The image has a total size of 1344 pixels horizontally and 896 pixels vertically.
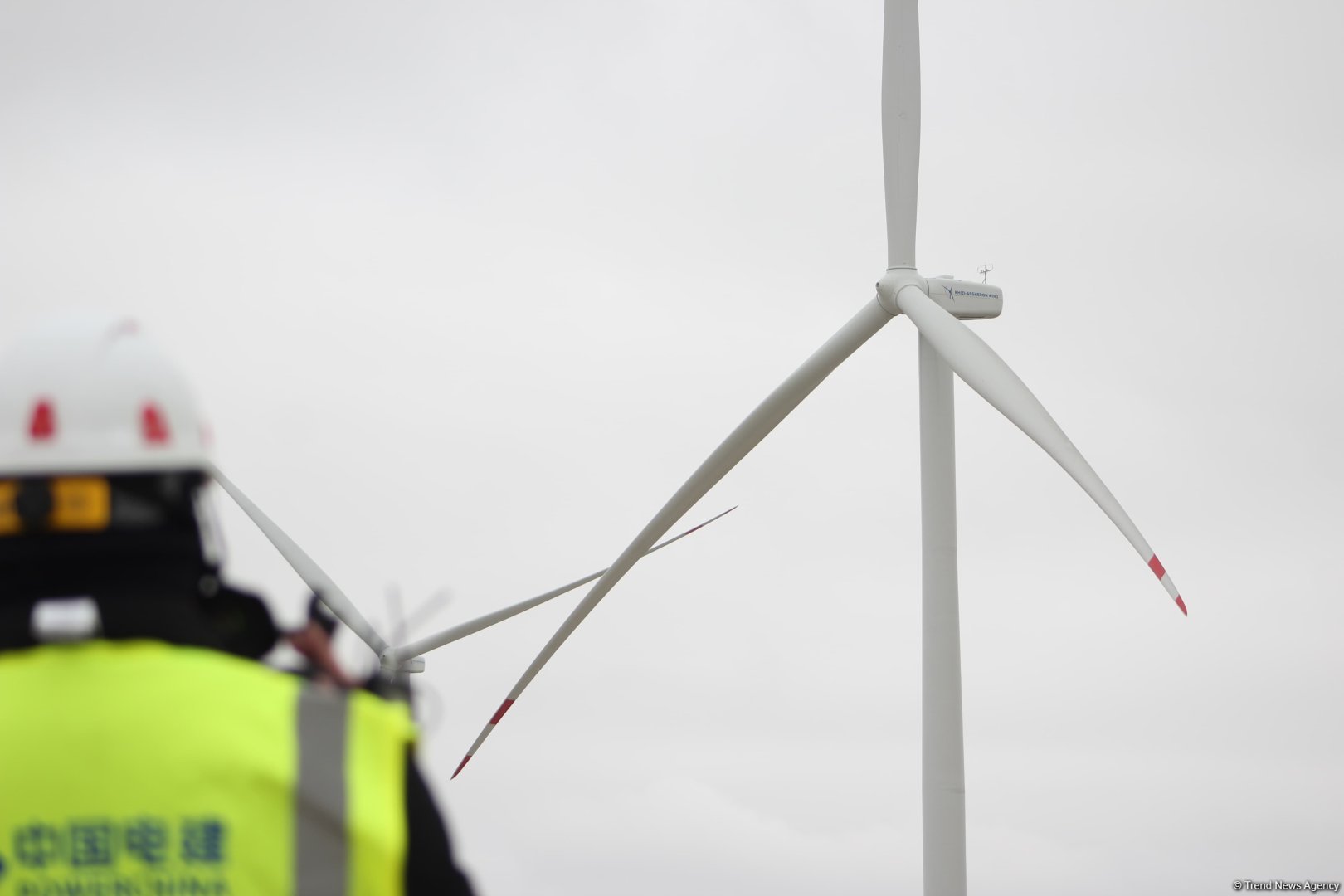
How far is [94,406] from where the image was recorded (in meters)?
5.45

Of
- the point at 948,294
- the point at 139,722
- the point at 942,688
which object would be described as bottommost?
the point at 139,722

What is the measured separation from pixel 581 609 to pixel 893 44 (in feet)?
47.3

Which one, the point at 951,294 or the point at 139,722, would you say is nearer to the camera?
the point at 139,722

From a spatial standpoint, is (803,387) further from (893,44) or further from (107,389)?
(107,389)

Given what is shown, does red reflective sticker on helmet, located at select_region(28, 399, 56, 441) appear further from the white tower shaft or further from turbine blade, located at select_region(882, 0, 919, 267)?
turbine blade, located at select_region(882, 0, 919, 267)

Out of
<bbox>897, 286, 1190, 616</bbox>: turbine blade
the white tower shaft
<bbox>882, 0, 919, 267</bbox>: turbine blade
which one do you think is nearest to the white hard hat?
<bbox>897, 286, 1190, 616</bbox>: turbine blade

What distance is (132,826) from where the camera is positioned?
5250mm

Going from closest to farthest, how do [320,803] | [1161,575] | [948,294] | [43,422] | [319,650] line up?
[320,803], [43,422], [319,650], [1161,575], [948,294]

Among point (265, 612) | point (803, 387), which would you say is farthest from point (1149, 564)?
point (265, 612)

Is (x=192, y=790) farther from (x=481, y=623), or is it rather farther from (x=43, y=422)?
(x=481, y=623)

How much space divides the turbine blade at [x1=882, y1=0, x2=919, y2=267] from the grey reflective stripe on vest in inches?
1430

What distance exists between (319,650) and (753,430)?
109 feet

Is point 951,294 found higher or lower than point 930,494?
higher

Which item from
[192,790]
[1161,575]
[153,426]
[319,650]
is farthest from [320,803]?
[1161,575]
